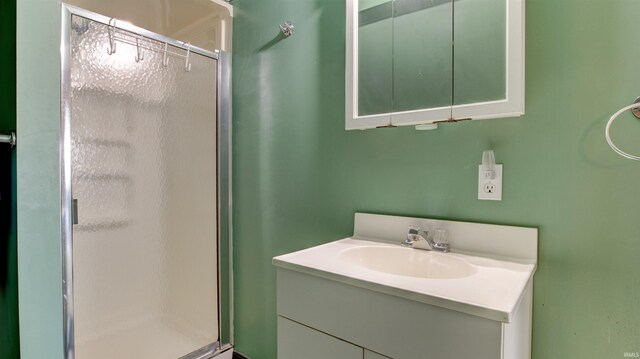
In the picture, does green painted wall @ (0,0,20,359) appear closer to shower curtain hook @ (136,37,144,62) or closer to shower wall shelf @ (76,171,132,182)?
shower wall shelf @ (76,171,132,182)

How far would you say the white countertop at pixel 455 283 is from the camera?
2.16ft

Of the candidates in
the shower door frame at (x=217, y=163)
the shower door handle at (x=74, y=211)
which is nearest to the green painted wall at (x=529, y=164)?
the shower door frame at (x=217, y=163)

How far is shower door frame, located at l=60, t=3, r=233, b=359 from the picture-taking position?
121cm

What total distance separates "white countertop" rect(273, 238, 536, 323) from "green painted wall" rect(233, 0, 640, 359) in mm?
166

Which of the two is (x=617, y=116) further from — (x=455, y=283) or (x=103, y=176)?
(x=103, y=176)

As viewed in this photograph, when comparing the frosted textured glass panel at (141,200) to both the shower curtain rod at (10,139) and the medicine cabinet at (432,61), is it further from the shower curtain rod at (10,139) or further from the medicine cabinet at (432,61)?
the medicine cabinet at (432,61)

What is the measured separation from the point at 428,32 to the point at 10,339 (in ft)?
6.10

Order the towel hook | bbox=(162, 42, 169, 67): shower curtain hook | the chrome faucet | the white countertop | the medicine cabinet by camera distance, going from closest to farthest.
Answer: the white countertop, the towel hook, the medicine cabinet, the chrome faucet, bbox=(162, 42, 169, 67): shower curtain hook

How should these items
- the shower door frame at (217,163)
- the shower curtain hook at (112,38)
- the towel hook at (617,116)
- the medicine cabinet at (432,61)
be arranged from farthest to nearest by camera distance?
the shower curtain hook at (112,38) < the shower door frame at (217,163) < the medicine cabinet at (432,61) < the towel hook at (617,116)

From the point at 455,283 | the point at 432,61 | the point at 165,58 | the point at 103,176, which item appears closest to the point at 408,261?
the point at 455,283

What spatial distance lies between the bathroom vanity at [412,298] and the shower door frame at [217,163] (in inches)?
33.5

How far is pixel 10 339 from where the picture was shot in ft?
3.96

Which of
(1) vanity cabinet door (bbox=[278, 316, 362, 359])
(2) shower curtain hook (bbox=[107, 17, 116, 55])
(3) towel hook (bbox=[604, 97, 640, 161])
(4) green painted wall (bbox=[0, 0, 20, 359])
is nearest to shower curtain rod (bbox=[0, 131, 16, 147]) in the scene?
(4) green painted wall (bbox=[0, 0, 20, 359])

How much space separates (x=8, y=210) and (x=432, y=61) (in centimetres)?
159
